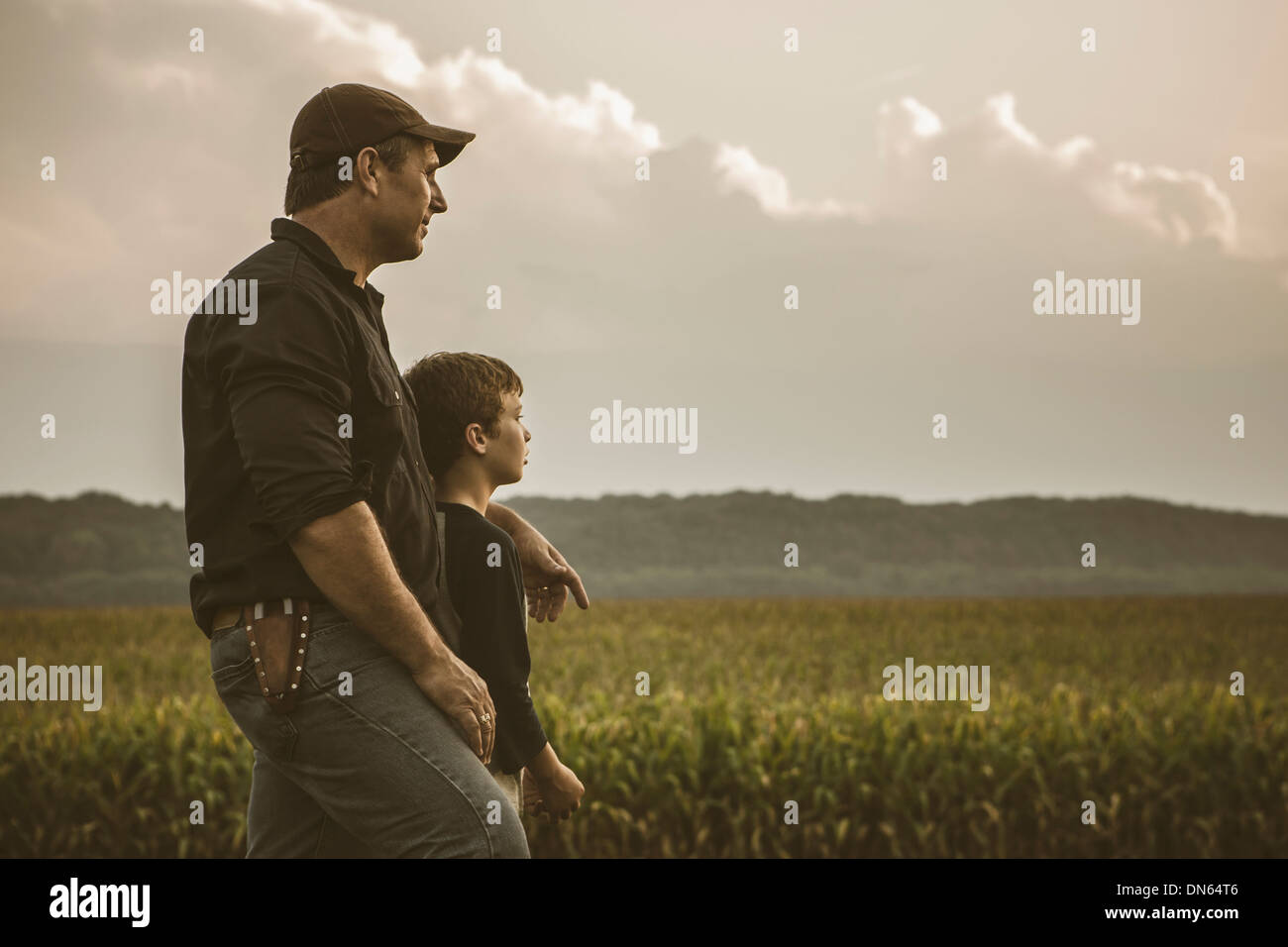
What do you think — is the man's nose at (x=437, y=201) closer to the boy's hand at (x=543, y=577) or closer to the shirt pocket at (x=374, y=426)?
the shirt pocket at (x=374, y=426)

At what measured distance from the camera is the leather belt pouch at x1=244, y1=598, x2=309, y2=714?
199cm

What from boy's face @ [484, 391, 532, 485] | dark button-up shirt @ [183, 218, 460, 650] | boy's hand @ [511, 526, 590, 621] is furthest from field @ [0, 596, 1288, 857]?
dark button-up shirt @ [183, 218, 460, 650]

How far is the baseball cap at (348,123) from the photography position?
226 centimetres

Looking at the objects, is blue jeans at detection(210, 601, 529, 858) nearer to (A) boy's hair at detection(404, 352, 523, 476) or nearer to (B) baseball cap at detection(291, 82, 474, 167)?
(A) boy's hair at detection(404, 352, 523, 476)

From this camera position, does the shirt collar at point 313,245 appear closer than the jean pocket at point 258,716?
No

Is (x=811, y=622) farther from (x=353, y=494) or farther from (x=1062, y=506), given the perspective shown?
(x=1062, y=506)

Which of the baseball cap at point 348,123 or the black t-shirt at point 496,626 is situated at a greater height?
the baseball cap at point 348,123

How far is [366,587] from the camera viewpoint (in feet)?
6.39

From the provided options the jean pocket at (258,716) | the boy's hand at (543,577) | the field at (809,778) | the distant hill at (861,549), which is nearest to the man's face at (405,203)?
the boy's hand at (543,577)

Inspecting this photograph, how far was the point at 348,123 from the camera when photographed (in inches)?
88.9

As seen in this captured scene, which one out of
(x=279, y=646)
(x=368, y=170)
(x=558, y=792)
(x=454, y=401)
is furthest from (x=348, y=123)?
(x=558, y=792)

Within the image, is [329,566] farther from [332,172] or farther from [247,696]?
[332,172]

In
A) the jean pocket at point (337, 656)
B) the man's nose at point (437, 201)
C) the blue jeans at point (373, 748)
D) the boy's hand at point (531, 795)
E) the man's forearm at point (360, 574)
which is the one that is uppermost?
the man's nose at point (437, 201)

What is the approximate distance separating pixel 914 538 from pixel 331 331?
98946 mm
